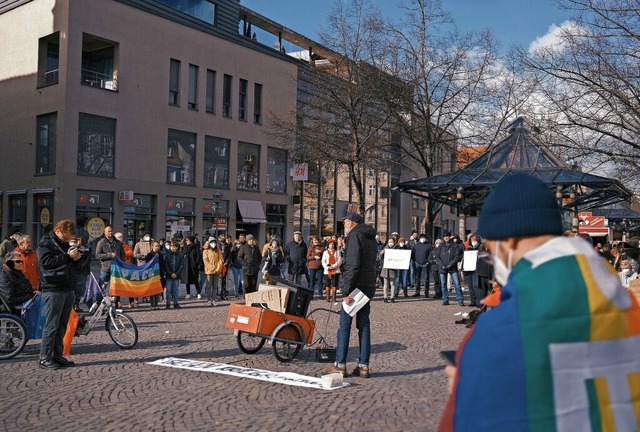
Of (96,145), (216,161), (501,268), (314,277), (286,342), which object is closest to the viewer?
(501,268)

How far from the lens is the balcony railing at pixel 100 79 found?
1266 inches

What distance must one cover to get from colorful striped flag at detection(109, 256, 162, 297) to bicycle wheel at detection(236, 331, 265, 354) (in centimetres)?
655

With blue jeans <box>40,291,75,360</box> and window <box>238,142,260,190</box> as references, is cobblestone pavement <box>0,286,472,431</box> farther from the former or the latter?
window <box>238,142,260,190</box>

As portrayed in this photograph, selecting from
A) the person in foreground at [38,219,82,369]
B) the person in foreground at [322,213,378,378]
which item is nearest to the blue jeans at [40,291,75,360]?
the person in foreground at [38,219,82,369]

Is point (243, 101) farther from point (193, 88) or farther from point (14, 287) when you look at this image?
point (14, 287)

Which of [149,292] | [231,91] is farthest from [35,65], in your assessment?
[149,292]

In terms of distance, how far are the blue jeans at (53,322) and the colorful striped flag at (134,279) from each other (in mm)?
6936

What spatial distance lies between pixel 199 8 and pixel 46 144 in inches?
486

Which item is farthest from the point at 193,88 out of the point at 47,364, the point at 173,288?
the point at 47,364

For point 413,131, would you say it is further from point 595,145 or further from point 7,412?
point 7,412

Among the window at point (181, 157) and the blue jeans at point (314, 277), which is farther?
the window at point (181, 157)

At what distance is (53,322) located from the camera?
927cm

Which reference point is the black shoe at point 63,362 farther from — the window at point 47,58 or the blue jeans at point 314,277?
the window at point 47,58

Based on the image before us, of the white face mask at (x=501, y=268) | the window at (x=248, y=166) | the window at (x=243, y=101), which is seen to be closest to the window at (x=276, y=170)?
the window at (x=248, y=166)
